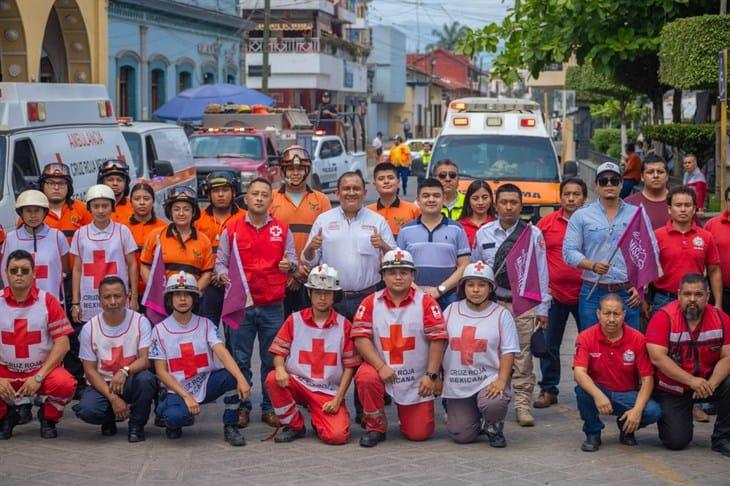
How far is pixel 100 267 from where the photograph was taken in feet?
32.3

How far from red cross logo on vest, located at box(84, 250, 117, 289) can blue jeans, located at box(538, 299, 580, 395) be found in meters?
3.51

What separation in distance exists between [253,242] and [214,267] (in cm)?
41

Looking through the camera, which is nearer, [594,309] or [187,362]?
[187,362]

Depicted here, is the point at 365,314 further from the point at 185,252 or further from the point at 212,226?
the point at 212,226

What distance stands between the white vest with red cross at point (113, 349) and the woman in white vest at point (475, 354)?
227 centimetres

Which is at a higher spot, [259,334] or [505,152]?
[505,152]

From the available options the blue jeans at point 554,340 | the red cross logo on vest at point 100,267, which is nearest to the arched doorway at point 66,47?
the red cross logo on vest at point 100,267

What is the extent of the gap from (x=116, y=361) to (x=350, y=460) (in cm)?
191

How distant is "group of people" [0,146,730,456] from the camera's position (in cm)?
854

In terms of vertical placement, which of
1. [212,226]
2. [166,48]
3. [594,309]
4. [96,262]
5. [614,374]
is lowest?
[614,374]

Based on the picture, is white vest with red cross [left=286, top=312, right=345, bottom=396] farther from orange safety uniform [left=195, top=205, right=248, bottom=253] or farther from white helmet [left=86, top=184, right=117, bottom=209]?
white helmet [left=86, top=184, right=117, bottom=209]

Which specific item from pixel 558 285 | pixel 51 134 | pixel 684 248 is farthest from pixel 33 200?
pixel 684 248

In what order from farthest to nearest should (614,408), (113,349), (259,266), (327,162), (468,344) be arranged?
(327,162) < (259,266) < (113,349) < (468,344) < (614,408)

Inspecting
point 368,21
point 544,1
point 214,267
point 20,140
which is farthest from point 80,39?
point 368,21
